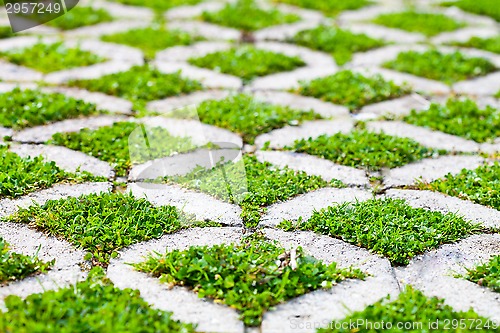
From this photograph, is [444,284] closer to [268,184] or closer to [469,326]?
[469,326]

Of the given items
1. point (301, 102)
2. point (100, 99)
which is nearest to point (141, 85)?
point (100, 99)

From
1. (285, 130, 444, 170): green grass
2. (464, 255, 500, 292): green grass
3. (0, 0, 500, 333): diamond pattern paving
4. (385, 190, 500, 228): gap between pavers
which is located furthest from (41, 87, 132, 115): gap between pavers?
(464, 255, 500, 292): green grass

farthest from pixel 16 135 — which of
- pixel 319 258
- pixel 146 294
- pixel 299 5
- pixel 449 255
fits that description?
pixel 299 5

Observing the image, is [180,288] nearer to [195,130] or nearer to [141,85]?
[195,130]

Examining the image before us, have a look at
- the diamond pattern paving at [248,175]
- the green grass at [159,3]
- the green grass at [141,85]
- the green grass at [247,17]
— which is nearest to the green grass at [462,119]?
the diamond pattern paving at [248,175]

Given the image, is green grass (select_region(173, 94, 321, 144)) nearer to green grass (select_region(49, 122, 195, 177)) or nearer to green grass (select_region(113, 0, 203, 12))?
green grass (select_region(49, 122, 195, 177))

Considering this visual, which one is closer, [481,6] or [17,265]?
[17,265]

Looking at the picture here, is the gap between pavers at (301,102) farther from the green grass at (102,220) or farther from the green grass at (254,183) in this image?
the green grass at (102,220)

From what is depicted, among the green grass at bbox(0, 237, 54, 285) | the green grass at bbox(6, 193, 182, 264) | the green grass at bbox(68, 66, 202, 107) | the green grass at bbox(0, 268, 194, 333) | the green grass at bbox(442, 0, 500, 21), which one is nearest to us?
the green grass at bbox(0, 268, 194, 333)
